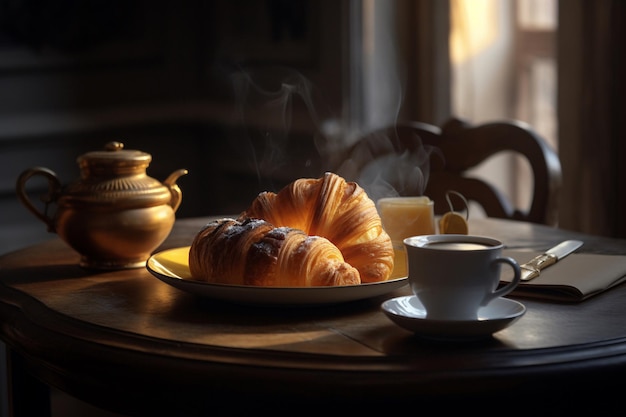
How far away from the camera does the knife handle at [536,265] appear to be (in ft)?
3.32

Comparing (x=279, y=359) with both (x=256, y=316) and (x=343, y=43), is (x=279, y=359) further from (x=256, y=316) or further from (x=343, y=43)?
(x=343, y=43)

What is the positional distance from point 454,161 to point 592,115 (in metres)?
0.32

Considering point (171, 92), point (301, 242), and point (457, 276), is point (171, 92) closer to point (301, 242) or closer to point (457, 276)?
point (301, 242)

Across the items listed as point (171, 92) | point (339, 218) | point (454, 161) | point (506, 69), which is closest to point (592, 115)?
point (454, 161)

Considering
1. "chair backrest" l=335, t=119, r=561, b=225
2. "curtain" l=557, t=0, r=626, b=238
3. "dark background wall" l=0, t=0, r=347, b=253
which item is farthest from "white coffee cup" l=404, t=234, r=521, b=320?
"dark background wall" l=0, t=0, r=347, b=253

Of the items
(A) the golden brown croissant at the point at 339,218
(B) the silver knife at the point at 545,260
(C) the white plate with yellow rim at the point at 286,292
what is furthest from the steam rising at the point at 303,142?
(C) the white plate with yellow rim at the point at 286,292

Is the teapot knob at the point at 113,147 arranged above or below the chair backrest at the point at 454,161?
above

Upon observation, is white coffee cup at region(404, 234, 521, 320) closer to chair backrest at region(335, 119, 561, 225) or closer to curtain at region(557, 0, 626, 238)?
chair backrest at region(335, 119, 561, 225)

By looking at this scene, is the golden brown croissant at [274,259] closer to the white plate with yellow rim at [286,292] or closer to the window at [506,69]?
the white plate with yellow rim at [286,292]

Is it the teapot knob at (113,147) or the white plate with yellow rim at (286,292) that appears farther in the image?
the teapot knob at (113,147)

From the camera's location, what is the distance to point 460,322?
752mm

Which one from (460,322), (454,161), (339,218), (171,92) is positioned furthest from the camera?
(171,92)

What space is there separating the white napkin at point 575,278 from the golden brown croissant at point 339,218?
A: 0.15 meters

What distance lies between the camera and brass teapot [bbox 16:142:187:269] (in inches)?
44.2
